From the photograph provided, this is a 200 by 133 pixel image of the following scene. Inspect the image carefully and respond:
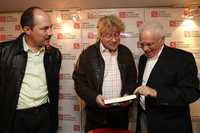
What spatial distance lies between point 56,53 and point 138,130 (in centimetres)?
94

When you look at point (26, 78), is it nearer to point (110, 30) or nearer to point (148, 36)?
point (110, 30)

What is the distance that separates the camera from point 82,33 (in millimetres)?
3062

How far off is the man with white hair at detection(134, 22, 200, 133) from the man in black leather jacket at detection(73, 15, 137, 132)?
8.6 inches

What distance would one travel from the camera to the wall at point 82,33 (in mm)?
2936

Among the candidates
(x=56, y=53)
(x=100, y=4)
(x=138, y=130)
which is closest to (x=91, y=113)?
(x=138, y=130)

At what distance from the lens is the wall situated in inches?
116

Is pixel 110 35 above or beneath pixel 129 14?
beneath

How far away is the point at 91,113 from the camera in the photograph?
2.53 meters

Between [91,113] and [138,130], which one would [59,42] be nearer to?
[91,113]

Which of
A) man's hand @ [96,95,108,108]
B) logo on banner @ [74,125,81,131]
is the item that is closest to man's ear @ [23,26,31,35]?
man's hand @ [96,95,108,108]

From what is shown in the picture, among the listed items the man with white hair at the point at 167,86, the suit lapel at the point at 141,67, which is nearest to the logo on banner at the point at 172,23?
the suit lapel at the point at 141,67

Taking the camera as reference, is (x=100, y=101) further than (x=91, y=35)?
No

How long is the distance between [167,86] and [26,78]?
1054mm

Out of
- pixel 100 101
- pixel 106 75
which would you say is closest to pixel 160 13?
pixel 106 75
